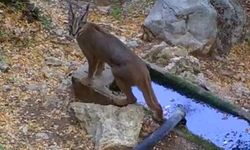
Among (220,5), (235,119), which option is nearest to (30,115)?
(235,119)

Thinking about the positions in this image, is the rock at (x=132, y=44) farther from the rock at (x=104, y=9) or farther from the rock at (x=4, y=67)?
the rock at (x=4, y=67)

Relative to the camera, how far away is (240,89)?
665 centimetres

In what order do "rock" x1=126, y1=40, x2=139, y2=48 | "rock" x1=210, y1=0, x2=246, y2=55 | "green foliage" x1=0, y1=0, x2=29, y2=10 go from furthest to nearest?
"rock" x1=210, y1=0, x2=246, y2=55, "rock" x1=126, y1=40, x2=139, y2=48, "green foliage" x1=0, y1=0, x2=29, y2=10

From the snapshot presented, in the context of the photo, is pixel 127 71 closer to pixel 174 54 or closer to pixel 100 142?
pixel 100 142

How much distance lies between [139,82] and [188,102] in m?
0.82

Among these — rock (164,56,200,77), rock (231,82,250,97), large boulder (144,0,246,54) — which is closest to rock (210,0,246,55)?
large boulder (144,0,246,54)

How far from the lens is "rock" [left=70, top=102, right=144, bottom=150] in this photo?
4.70 m

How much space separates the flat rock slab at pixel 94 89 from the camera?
5.28 meters

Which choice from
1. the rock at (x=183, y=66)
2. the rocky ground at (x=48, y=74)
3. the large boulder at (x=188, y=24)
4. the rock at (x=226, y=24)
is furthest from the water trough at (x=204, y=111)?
the rock at (x=226, y=24)

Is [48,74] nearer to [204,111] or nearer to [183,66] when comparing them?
[183,66]

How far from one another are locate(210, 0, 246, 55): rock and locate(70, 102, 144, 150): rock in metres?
2.52

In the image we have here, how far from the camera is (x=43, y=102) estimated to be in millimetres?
5473

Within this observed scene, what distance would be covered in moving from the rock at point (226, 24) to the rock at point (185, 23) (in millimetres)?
182

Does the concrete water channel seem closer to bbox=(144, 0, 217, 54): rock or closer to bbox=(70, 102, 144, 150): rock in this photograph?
bbox=(70, 102, 144, 150): rock
